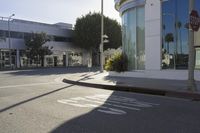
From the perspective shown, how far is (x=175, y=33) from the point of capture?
20.3 meters

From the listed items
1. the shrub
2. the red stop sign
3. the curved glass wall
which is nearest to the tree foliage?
the curved glass wall

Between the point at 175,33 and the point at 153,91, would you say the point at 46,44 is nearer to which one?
the point at 175,33

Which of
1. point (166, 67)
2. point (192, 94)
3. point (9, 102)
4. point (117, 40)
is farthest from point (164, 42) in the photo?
point (117, 40)

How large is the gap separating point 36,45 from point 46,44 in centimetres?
562

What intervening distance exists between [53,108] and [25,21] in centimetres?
5443

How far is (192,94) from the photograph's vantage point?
13.0 metres

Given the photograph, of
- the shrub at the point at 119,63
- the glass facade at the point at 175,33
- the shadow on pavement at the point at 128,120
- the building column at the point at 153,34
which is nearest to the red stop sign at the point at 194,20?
the shadow on pavement at the point at 128,120

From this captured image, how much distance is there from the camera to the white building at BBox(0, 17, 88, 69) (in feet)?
185

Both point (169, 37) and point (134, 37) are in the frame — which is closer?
point (169, 37)

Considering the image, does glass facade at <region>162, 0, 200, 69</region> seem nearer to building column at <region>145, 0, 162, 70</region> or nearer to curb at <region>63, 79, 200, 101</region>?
building column at <region>145, 0, 162, 70</region>

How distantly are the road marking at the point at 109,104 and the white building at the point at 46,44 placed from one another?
45.7 m

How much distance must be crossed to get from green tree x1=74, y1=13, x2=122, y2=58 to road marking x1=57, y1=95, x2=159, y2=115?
50.5 m

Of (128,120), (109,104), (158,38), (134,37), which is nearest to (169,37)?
(158,38)

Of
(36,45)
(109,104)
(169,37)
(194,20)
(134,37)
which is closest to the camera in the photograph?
(109,104)
